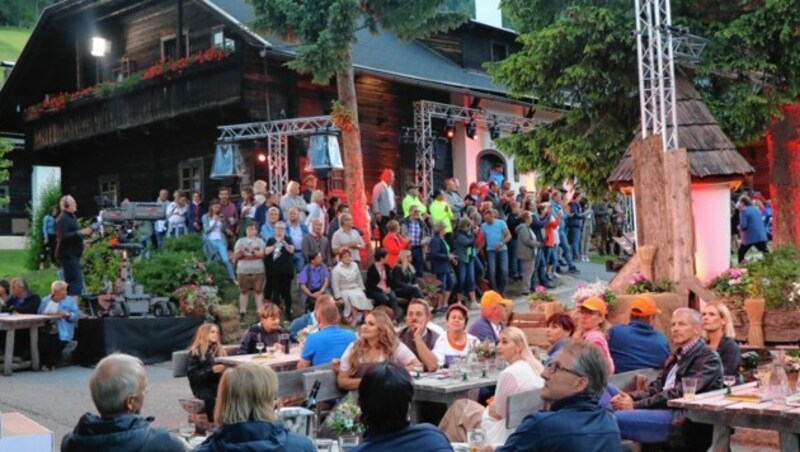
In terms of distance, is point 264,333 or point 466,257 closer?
point 264,333

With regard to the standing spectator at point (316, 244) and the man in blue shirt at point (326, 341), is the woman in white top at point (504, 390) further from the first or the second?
the standing spectator at point (316, 244)

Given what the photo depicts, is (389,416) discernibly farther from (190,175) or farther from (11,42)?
(11,42)

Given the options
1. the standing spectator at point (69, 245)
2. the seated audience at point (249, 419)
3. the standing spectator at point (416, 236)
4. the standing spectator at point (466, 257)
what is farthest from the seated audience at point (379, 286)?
the seated audience at point (249, 419)

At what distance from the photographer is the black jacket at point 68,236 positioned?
625 inches

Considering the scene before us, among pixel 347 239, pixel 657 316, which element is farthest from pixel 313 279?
pixel 657 316

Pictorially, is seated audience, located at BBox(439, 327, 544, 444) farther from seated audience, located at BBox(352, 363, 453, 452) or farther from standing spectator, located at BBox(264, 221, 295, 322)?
standing spectator, located at BBox(264, 221, 295, 322)

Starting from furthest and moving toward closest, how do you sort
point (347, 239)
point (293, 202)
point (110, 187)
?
point (110, 187) < point (293, 202) < point (347, 239)

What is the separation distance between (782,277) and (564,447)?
8.20 meters

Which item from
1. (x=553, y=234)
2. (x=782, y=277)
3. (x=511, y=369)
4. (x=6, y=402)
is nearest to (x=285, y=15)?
(x=553, y=234)

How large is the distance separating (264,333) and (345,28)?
10700mm

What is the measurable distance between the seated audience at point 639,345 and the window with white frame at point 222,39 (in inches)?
687

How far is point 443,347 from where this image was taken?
29.8 ft

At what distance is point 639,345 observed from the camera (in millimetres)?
8414

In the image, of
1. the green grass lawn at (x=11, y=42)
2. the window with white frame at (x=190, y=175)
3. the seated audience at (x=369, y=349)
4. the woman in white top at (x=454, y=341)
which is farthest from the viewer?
the green grass lawn at (x=11, y=42)
